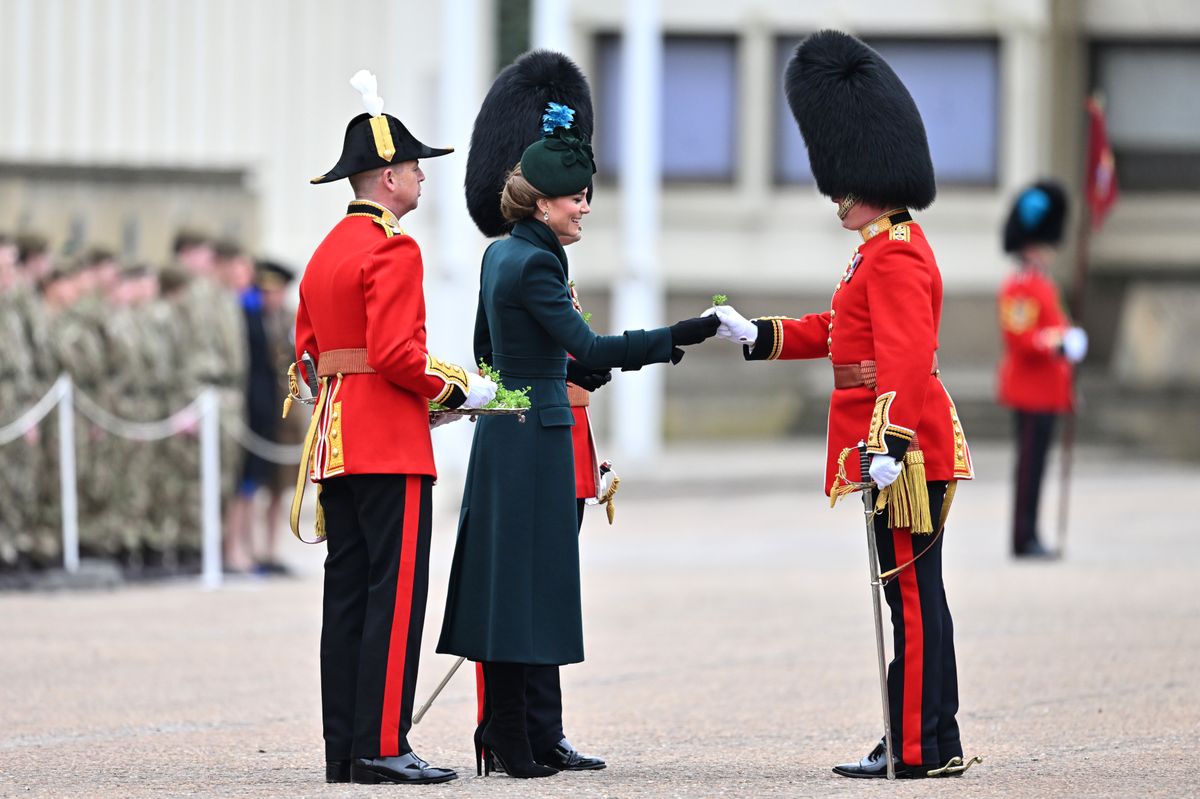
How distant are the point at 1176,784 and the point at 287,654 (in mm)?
4339

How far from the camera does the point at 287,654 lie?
30.2 ft

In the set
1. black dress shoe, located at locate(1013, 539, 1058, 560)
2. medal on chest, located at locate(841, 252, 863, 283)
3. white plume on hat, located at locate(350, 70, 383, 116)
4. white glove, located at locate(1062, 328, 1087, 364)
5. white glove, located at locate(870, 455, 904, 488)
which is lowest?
black dress shoe, located at locate(1013, 539, 1058, 560)

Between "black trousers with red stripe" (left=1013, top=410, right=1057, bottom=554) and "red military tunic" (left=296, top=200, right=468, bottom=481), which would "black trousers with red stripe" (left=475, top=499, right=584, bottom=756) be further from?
"black trousers with red stripe" (left=1013, top=410, right=1057, bottom=554)

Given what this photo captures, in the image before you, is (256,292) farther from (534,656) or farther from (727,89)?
(727,89)

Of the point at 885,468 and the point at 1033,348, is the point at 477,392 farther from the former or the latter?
the point at 1033,348

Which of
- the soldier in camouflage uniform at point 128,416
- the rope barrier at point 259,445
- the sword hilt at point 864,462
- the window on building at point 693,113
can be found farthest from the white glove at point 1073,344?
the window on building at point 693,113

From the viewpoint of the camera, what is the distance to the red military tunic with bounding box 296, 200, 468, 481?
19.2 feet

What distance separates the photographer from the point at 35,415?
38.8 feet

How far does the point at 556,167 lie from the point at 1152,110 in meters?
18.8

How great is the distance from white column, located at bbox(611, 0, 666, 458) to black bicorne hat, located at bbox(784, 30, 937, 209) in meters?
11.1

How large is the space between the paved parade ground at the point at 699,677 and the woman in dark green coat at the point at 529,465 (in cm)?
34

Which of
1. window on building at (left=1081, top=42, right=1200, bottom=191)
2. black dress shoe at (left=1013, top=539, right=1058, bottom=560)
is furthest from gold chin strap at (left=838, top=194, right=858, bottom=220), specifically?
window on building at (left=1081, top=42, right=1200, bottom=191)

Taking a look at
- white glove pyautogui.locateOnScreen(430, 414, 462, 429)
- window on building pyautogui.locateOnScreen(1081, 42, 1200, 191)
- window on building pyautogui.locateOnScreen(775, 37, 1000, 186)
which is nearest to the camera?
white glove pyautogui.locateOnScreen(430, 414, 462, 429)

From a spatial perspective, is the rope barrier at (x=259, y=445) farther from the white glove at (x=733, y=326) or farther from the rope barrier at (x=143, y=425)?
the white glove at (x=733, y=326)
